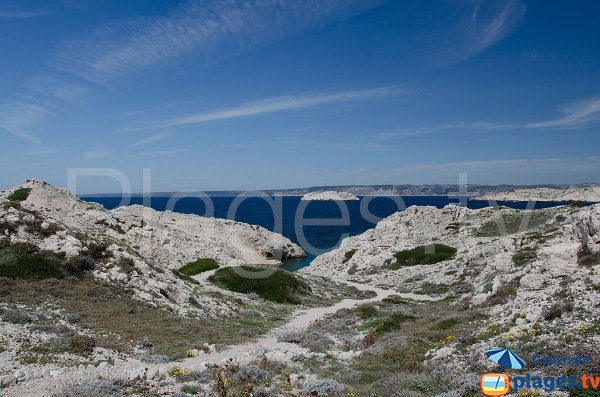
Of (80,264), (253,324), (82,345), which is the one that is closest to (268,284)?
(253,324)

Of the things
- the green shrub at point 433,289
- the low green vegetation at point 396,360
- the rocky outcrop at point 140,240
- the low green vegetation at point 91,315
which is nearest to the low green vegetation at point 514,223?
the green shrub at point 433,289

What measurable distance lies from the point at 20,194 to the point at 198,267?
97.3ft

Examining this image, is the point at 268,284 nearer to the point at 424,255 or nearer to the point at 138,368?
the point at 424,255

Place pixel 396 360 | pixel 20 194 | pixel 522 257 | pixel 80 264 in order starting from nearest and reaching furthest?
pixel 396 360 < pixel 80 264 < pixel 522 257 < pixel 20 194

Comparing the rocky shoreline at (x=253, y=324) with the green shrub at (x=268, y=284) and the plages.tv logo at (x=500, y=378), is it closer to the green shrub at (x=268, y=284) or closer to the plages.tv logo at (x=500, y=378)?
the green shrub at (x=268, y=284)

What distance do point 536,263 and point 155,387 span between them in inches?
884

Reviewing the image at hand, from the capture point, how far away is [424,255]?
64250 mm

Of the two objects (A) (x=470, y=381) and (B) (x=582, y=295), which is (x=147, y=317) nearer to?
(A) (x=470, y=381)

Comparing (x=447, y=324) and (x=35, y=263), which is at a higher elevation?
(x=35, y=263)

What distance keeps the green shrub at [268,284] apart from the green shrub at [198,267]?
5975mm

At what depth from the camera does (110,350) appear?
61.6 ft

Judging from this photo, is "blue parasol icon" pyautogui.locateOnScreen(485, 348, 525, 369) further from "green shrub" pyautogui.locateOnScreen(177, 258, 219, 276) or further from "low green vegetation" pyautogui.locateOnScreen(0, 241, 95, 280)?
"green shrub" pyautogui.locateOnScreen(177, 258, 219, 276)

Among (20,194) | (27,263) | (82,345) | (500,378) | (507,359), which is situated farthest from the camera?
(20,194)

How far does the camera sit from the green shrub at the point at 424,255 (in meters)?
62.2
